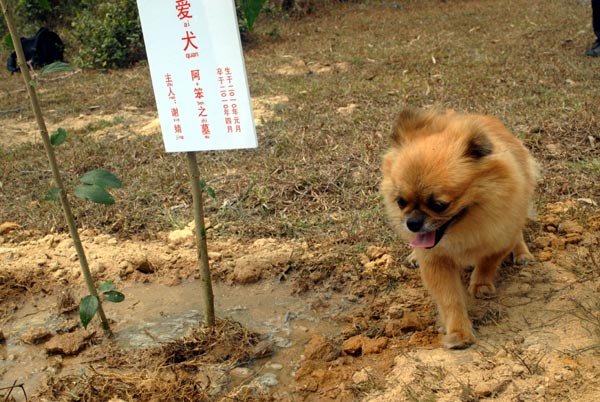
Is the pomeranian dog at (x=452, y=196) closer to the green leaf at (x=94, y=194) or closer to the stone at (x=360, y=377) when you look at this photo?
the stone at (x=360, y=377)

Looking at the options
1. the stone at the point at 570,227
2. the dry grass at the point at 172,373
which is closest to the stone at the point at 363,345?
the dry grass at the point at 172,373

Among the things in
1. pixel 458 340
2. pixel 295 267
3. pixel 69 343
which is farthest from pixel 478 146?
pixel 69 343

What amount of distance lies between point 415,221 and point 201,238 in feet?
3.75

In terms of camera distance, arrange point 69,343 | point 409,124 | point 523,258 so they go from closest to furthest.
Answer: point 409,124, point 69,343, point 523,258

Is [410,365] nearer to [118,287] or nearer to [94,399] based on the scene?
[94,399]

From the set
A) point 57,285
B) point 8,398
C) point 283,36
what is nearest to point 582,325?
point 8,398

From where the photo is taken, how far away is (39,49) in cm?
1140

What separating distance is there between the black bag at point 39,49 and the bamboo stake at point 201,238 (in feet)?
31.1

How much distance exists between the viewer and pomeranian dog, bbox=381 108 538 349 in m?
2.85

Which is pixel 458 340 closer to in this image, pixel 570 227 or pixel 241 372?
pixel 241 372

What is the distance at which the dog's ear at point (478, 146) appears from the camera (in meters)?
2.88

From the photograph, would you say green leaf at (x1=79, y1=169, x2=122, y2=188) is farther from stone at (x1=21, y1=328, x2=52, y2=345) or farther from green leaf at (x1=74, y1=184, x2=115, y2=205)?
stone at (x1=21, y1=328, x2=52, y2=345)

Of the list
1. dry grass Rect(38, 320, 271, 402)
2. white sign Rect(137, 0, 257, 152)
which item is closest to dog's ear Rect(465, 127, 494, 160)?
white sign Rect(137, 0, 257, 152)

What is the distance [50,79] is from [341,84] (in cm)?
554
